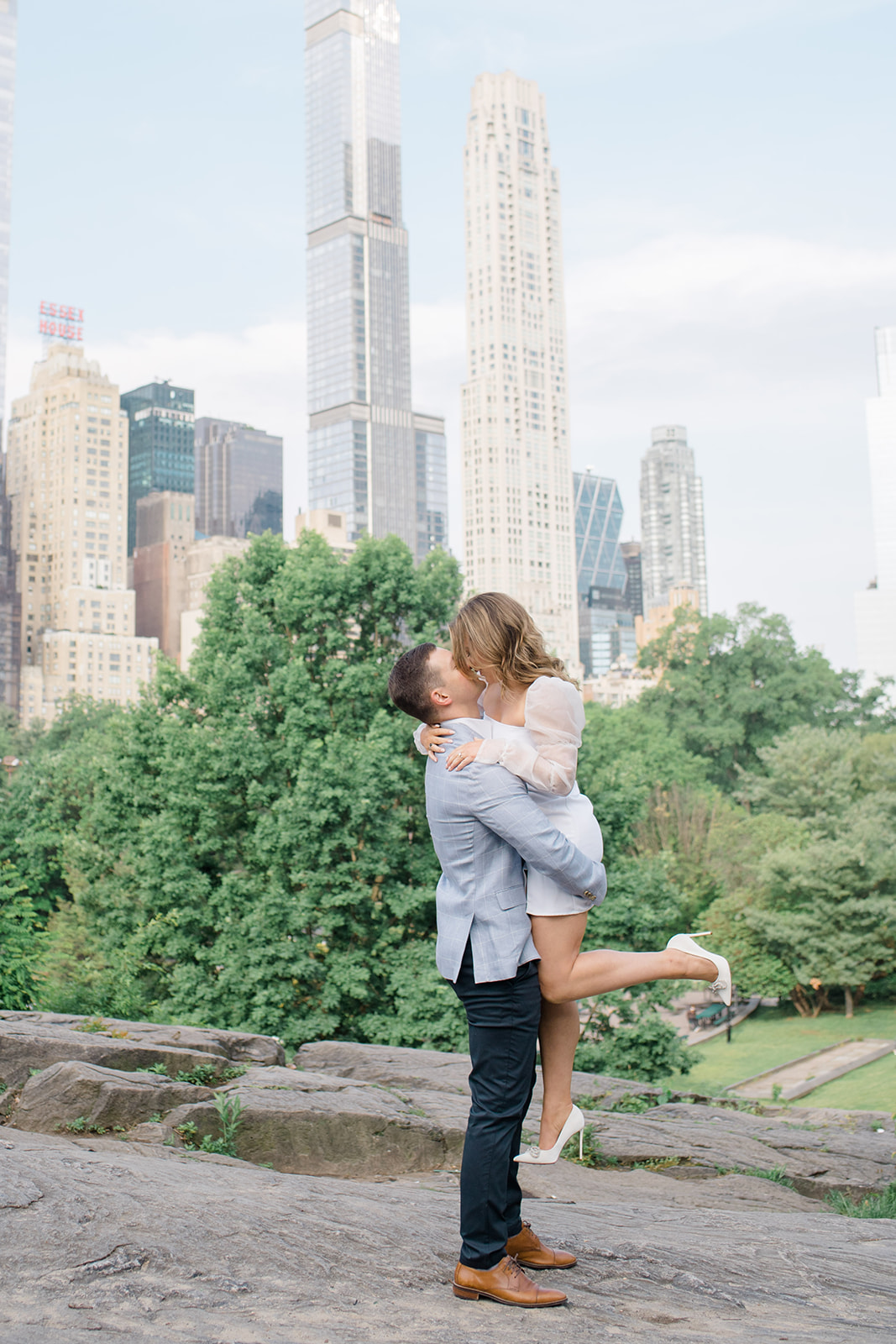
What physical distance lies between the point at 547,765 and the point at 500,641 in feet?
1.55

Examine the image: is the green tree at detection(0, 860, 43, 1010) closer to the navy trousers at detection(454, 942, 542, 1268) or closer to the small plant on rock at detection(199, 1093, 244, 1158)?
the small plant on rock at detection(199, 1093, 244, 1158)

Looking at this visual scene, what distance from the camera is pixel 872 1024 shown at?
35781 mm

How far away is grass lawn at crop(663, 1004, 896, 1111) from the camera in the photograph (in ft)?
87.9

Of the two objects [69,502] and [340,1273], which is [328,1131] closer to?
[340,1273]

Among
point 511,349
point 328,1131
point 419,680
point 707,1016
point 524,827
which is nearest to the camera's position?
point 524,827

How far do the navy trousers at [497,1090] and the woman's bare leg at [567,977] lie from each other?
0.08 metres

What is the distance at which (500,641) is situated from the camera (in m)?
3.91

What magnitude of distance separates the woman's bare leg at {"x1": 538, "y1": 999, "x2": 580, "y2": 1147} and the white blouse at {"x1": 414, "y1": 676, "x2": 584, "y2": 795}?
904mm

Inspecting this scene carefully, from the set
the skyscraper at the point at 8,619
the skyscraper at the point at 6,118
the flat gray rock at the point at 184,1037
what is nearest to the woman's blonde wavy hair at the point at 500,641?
the flat gray rock at the point at 184,1037

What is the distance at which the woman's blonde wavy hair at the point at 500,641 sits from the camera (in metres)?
3.90

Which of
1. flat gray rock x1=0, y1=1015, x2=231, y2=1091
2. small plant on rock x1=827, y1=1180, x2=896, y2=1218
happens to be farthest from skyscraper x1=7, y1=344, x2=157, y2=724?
small plant on rock x1=827, y1=1180, x2=896, y2=1218

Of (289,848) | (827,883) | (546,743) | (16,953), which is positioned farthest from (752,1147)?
(827,883)

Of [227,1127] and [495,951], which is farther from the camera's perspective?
[227,1127]

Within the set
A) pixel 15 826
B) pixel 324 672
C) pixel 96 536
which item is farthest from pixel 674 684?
pixel 96 536
